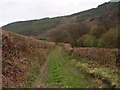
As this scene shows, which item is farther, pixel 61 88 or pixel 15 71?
pixel 15 71

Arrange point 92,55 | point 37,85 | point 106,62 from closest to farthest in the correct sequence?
point 37,85 < point 106,62 < point 92,55

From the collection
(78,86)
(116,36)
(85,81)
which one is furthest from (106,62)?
(116,36)

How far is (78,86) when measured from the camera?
51.1ft

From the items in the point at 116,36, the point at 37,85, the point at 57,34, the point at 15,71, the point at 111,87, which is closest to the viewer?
the point at 111,87

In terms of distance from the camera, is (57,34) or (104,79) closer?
(104,79)

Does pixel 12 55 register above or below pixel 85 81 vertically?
above

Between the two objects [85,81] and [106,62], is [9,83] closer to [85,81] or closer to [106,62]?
[85,81]

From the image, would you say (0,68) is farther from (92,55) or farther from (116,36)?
(116,36)

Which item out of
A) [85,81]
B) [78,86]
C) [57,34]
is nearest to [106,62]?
[85,81]

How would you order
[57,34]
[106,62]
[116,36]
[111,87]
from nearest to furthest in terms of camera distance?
[111,87] < [106,62] < [116,36] < [57,34]

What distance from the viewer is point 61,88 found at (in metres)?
15.3

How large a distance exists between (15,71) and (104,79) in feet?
25.7

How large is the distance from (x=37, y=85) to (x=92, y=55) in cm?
1591

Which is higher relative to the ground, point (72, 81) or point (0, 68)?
point (0, 68)
